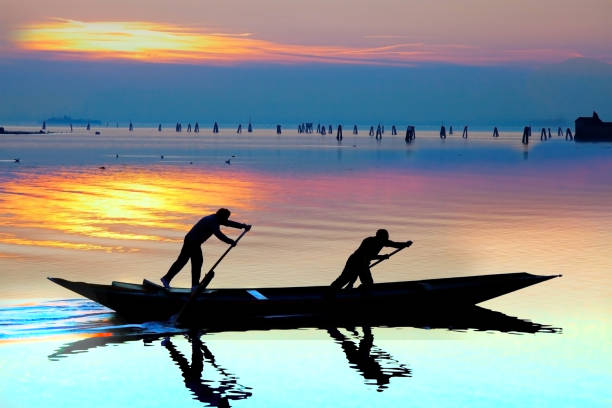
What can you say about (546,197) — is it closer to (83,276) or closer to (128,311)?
(83,276)

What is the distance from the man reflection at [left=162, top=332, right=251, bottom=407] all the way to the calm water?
0.11 feet

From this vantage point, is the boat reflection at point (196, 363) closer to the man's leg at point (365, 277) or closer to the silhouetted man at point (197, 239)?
the silhouetted man at point (197, 239)

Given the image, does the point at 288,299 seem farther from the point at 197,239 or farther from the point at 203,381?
the point at 203,381

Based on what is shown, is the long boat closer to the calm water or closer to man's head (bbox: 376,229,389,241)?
the calm water

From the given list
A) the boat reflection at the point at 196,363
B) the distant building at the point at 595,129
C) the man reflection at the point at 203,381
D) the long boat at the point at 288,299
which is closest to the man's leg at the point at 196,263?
the long boat at the point at 288,299

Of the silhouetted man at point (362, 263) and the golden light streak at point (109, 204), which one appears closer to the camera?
the silhouetted man at point (362, 263)

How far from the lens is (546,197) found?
164 feet

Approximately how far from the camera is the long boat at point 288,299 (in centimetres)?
1750

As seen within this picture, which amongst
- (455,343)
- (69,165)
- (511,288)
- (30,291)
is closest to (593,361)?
(455,343)

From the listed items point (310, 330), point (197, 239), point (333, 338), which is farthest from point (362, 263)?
point (197, 239)

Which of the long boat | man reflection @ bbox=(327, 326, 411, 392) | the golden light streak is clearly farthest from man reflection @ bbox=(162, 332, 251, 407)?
the golden light streak

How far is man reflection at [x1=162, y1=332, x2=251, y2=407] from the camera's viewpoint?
43.2ft

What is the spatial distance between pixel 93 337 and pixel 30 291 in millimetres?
4284

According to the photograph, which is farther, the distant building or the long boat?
the distant building
